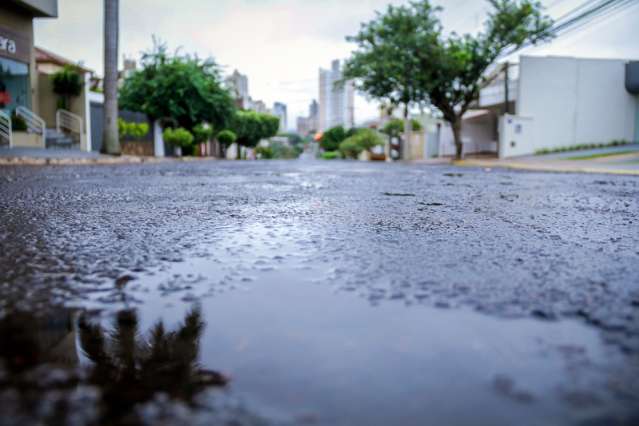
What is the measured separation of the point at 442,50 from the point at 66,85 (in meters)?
15.9

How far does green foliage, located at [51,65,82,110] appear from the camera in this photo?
68.6 feet

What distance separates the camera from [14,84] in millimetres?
19797

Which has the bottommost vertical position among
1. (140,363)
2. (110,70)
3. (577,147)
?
(140,363)

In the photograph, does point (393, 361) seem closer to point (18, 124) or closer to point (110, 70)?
point (110, 70)

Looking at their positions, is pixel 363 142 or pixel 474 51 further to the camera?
pixel 363 142

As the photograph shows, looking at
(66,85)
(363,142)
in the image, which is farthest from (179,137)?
(363,142)

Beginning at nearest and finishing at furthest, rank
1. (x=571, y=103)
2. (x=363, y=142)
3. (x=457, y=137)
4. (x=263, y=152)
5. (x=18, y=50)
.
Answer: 1. (x=18, y=50)
2. (x=457, y=137)
3. (x=571, y=103)
4. (x=363, y=142)
5. (x=263, y=152)

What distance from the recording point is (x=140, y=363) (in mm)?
1008

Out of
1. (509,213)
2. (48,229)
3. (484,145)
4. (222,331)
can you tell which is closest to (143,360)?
→ (222,331)

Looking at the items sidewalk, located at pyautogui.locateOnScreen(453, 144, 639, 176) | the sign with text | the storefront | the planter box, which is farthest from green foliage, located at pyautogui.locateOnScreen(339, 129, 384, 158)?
the planter box

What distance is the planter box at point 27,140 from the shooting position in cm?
1762

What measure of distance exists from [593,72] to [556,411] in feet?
95.7

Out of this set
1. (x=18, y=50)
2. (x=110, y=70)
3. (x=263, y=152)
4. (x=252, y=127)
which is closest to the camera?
(x=110, y=70)

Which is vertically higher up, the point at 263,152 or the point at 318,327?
the point at 263,152
